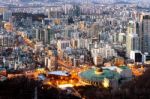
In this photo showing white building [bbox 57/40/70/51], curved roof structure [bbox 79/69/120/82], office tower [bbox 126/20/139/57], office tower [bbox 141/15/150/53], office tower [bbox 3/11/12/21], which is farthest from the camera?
office tower [bbox 3/11/12/21]

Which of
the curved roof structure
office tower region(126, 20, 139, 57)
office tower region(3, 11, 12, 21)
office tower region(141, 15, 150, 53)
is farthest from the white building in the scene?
office tower region(3, 11, 12, 21)

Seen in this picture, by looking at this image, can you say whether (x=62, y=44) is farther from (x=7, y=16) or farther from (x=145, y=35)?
(x=7, y=16)

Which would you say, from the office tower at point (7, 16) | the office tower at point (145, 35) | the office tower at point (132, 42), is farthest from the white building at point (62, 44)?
the office tower at point (7, 16)

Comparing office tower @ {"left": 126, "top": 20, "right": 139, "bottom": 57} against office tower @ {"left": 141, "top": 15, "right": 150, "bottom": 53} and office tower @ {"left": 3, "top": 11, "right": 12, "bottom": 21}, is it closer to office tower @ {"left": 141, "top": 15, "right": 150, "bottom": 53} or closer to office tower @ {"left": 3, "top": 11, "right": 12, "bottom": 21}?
office tower @ {"left": 141, "top": 15, "right": 150, "bottom": 53}

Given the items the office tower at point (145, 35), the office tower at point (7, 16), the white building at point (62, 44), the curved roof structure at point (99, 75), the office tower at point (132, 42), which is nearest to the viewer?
the curved roof structure at point (99, 75)

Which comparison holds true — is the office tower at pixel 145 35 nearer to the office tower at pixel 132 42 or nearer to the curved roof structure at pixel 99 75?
the office tower at pixel 132 42

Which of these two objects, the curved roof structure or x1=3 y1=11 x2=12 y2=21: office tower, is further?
x1=3 y1=11 x2=12 y2=21: office tower

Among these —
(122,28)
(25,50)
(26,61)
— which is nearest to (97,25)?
(122,28)

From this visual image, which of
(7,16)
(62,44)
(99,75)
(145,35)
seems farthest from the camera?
(7,16)

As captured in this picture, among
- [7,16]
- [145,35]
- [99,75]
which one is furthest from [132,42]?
[7,16]

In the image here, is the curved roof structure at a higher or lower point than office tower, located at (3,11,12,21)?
lower

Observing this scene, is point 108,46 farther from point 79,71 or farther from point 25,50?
point 79,71

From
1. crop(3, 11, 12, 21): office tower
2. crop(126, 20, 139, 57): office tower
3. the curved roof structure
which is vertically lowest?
the curved roof structure
